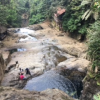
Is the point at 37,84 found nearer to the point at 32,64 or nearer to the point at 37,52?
the point at 32,64

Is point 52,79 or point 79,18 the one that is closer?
point 52,79

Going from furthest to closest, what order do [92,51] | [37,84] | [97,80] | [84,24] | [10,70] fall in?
[84,24] < [10,70] < [37,84] < [92,51] < [97,80]

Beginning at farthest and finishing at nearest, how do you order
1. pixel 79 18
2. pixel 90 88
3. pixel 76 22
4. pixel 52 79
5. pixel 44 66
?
pixel 76 22 < pixel 79 18 < pixel 44 66 < pixel 52 79 < pixel 90 88

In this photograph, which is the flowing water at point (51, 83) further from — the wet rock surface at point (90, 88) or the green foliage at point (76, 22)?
the green foliage at point (76, 22)

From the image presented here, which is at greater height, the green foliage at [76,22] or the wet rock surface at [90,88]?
the green foliage at [76,22]

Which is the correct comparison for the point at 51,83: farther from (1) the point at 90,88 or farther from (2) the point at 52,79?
(1) the point at 90,88

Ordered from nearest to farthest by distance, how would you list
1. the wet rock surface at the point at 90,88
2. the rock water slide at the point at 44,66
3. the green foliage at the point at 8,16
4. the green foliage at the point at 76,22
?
the wet rock surface at the point at 90,88
the rock water slide at the point at 44,66
the green foliage at the point at 76,22
the green foliage at the point at 8,16

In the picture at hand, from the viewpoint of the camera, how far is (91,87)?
25.3 feet

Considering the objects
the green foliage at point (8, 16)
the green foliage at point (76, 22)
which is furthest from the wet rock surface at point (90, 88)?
the green foliage at point (8, 16)

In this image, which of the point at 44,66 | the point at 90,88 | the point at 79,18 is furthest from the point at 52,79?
the point at 79,18

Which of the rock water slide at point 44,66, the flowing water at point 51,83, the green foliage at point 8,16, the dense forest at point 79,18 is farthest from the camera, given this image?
the green foliage at point 8,16

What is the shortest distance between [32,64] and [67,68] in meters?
3.67

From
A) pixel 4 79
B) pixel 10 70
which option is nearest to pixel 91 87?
pixel 4 79

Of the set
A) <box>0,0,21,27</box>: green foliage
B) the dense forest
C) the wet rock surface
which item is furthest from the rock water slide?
<box>0,0,21,27</box>: green foliage
